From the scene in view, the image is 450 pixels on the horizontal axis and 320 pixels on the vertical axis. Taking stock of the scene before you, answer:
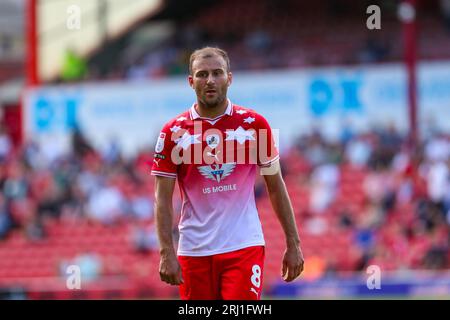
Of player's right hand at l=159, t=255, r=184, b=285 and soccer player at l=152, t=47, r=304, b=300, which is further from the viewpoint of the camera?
soccer player at l=152, t=47, r=304, b=300

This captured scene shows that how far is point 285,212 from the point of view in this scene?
645cm

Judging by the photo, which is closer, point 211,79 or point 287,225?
point 211,79

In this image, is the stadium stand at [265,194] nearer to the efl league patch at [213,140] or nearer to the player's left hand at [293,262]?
the player's left hand at [293,262]

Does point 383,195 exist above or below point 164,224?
below

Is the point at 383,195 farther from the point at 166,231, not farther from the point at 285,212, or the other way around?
the point at 166,231

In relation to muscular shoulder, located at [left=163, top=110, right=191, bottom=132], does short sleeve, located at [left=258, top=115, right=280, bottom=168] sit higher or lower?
lower

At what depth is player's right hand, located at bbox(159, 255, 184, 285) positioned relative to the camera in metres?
6.19

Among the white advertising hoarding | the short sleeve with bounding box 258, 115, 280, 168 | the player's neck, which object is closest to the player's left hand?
the short sleeve with bounding box 258, 115, 280, 168

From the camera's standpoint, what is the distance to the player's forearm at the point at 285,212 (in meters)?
6.42

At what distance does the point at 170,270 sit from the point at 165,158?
0.68 metres

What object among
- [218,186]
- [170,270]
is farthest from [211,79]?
[170,270]

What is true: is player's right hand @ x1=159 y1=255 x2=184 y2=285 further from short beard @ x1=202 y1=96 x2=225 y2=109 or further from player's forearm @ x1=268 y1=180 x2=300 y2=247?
short beard @ x1=202 y1=96 x2=225 y2=109
